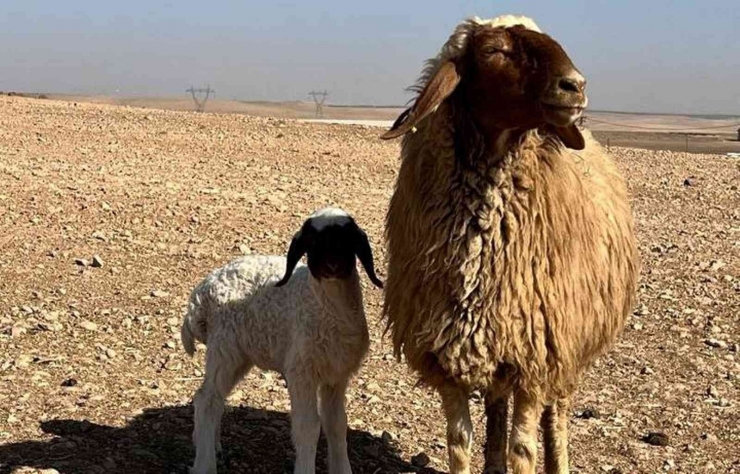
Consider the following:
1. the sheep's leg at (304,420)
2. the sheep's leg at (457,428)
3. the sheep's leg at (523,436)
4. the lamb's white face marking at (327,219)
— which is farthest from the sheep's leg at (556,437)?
the lamb's white face marking at (327,219)

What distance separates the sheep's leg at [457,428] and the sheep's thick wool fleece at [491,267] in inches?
4.0

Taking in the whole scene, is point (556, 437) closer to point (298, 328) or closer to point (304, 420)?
point (304, 420)

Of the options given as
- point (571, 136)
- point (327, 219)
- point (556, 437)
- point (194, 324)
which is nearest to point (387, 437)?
point (556, 437)

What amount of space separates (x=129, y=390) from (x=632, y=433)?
12.0 feet

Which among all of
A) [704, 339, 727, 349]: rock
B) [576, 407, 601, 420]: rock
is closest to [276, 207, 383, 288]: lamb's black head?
[576, 407, 601, 420]: rock

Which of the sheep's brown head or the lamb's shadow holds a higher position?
the sheep's brown head

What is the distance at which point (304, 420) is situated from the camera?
18.7ft

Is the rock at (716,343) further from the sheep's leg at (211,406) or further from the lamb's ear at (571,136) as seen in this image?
the sheep's leg at (211,406)

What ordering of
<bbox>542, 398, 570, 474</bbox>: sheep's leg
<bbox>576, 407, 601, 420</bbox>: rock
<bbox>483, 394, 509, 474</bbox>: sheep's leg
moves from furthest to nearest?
<bbox>576, 407, 601, 420</bbox>: rock < <bbox>542, 398, 570, 474</bbox>: sheep's leg < <bbox>483, 394, 509, 474</bbox>: sheep's leg

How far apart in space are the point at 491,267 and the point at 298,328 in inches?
48.0

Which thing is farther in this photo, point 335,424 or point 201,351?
point 201,351

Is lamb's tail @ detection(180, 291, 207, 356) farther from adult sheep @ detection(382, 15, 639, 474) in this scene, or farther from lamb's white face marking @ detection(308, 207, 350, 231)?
adult sheep @ detection(382, 15, 639, 474)

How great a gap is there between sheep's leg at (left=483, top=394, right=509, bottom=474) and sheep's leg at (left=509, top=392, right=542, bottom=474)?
75 cm

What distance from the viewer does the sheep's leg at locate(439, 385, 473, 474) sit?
534 cm
